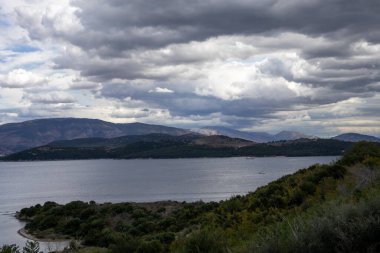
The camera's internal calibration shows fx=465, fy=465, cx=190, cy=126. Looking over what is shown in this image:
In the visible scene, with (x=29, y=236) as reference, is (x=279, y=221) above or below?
above

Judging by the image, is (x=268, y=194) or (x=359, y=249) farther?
(x=268, y=194)

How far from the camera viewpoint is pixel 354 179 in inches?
931

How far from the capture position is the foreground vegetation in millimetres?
9969

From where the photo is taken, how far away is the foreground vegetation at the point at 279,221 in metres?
9.97

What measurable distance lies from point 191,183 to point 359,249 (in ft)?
444

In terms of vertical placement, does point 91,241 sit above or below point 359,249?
below

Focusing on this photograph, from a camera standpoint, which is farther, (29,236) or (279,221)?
(29,236)

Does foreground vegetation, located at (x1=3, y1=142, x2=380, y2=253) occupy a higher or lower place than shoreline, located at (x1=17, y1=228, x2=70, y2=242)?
higher

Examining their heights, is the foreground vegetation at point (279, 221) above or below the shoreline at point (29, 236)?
above

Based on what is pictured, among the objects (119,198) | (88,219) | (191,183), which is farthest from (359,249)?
(191,183)

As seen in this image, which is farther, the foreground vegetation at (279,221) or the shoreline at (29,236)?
the shoreline at (29,236)

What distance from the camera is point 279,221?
56.7 ft

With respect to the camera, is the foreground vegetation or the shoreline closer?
the foreground vegetation

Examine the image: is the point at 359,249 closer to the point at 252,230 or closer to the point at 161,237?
the point at 252,230
